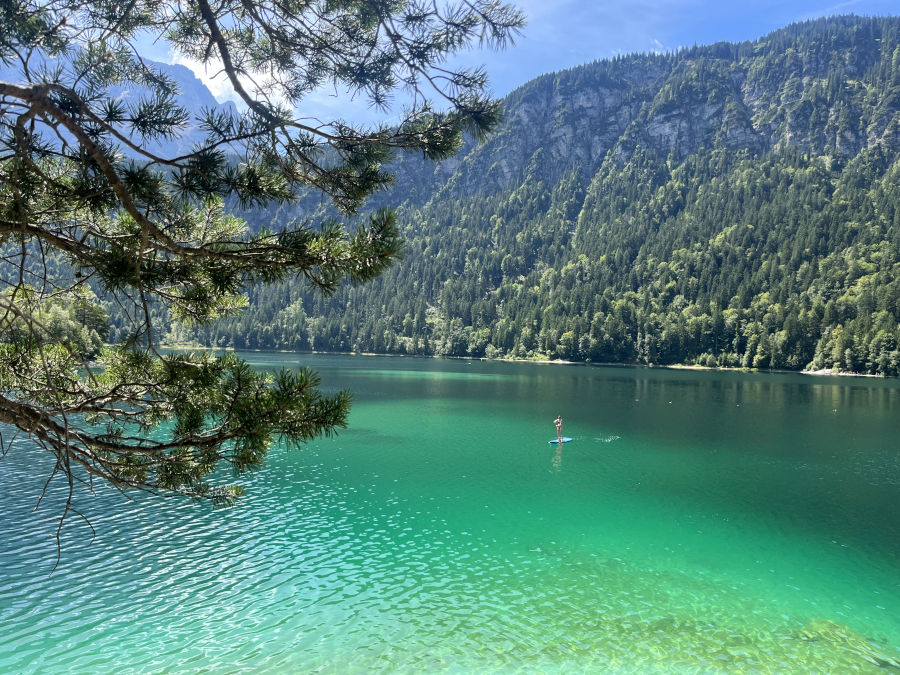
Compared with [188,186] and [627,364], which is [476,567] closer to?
[188,186]

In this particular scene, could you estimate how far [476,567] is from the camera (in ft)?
59.8

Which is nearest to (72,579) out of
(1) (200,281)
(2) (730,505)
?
(1) (200,281)

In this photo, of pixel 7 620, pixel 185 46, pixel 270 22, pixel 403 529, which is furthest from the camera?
pixel 403 529

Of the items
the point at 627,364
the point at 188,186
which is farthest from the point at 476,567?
the point at 627,364

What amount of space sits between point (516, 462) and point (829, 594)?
61.2 feet

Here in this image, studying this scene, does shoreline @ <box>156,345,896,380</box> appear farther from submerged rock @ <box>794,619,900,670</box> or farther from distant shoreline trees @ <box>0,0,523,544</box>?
distant shoreline trees @ <box>0,0,523,544</box>

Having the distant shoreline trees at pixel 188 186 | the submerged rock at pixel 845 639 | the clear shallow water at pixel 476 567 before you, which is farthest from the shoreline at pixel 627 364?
the distant shoreline trees at pixel 188 186

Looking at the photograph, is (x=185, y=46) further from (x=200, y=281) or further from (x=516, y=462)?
(x=516, y=462)

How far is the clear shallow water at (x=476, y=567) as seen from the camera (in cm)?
1334

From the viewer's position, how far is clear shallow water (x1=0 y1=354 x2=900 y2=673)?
13344mm

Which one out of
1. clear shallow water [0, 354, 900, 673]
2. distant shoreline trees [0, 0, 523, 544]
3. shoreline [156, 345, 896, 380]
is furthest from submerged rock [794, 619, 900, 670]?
shoreline [156, 345, 896, 380]

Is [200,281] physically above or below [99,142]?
below

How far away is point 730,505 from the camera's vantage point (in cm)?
2597

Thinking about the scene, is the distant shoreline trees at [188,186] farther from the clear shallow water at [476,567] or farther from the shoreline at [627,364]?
the shoreline at [627,364]
